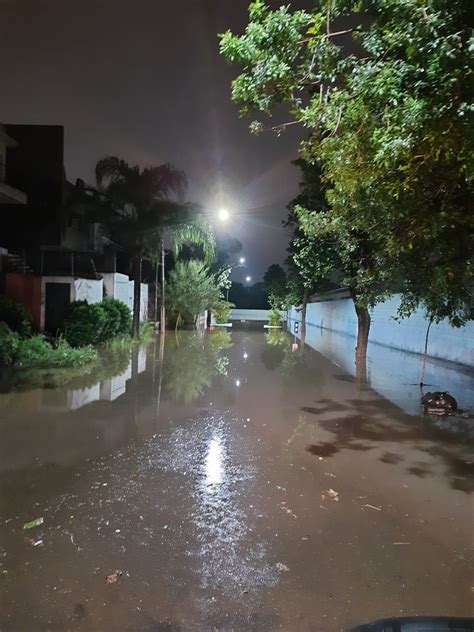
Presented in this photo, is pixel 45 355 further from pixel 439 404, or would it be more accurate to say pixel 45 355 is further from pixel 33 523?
pixel 439 404

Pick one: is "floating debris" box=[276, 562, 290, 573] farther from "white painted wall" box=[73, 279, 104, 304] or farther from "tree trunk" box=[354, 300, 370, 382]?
"white painted wall" box=[73, 279, 104, 304]

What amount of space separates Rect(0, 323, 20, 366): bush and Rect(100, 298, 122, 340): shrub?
17.0ft

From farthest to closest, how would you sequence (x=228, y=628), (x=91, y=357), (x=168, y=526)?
(x=91, y=357), (x=168, y=526), (x=228, y=628)

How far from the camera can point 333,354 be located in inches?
719

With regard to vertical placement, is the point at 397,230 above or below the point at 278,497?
above

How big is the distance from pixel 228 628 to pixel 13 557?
170 cm

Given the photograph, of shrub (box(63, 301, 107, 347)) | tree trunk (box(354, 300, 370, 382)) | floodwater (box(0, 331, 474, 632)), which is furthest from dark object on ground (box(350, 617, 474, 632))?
shrub (box(63, 301, 107, 347))

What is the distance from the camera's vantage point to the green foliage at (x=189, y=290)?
1106 inches

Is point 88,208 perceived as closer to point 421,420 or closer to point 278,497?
point 421,420

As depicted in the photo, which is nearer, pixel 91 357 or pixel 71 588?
pixel 71 588

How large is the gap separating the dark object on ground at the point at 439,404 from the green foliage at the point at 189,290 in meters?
20.6

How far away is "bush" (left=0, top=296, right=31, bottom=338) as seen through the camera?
40.0 ft

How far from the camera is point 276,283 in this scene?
40.7 metres

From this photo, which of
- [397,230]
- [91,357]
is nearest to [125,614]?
[397,230]
